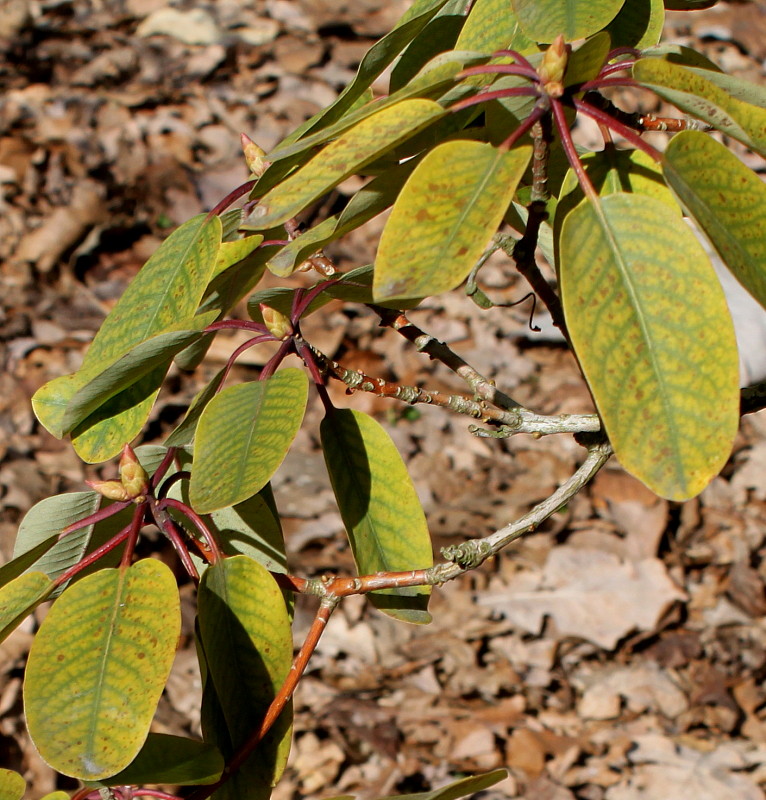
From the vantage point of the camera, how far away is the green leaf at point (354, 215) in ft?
2.28

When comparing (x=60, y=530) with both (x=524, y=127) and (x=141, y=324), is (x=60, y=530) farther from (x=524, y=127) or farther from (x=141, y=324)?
(x=524, y=127)

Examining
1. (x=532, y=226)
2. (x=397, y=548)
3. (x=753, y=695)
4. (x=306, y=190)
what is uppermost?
(x=306, y=190)

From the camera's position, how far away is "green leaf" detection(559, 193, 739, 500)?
61cm

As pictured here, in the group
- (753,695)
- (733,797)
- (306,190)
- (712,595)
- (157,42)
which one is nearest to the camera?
(306,190)

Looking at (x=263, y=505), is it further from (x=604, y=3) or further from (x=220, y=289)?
(x=604, y=3)

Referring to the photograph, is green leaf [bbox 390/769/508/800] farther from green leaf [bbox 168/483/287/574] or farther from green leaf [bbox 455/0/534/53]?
green leaf [bbox 455/0/534/53]

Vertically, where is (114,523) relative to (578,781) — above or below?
above

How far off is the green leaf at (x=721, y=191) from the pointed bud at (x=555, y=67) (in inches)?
4.0

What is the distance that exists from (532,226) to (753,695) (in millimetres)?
2457

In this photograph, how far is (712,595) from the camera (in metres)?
3.00

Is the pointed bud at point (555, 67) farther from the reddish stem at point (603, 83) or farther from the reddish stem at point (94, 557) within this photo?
the reddish stem at point (94, 557)

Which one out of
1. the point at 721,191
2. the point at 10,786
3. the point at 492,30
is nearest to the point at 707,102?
the point at 721,191

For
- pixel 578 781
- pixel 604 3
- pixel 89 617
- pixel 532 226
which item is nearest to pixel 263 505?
pixel 89 617

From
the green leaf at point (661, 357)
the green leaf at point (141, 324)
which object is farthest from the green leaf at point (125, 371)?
the green leaf at point (661, 357)
